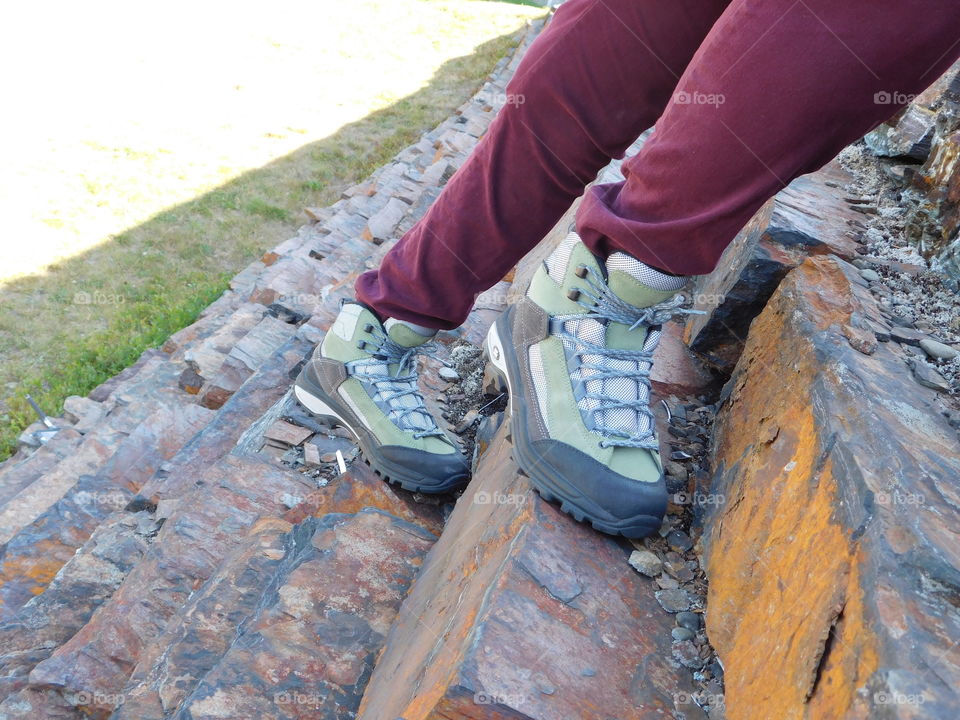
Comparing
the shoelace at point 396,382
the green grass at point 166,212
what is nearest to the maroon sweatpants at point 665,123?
the shoelace at point 396,382

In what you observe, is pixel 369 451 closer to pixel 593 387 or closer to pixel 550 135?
pixel 593 387

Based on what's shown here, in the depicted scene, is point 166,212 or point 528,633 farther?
point 166,212

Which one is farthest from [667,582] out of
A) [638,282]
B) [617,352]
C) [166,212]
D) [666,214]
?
[166,212]

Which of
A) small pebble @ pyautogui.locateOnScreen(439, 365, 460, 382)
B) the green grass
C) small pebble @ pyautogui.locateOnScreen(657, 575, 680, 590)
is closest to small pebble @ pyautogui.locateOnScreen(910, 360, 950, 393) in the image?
small pebble @ pyautogui.locateOnScreen(657, 575, 680, 590)

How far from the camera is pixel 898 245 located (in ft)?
6.77

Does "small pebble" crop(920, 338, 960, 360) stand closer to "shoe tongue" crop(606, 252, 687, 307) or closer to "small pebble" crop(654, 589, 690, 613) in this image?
"shoe tongue" crop(606, 252, 687, 307)

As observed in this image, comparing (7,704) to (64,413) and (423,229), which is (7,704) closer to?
(423,229)

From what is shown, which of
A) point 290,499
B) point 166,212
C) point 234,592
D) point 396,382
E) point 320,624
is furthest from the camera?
point 166,212

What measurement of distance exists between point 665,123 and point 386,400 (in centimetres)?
92

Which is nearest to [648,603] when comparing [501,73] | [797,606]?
[797,606]

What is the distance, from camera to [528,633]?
112cm

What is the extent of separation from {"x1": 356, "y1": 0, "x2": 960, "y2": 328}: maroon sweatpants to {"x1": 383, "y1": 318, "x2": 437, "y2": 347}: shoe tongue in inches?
0.9

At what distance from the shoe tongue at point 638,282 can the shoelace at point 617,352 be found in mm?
23

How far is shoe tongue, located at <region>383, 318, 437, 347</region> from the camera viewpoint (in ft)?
5.55
